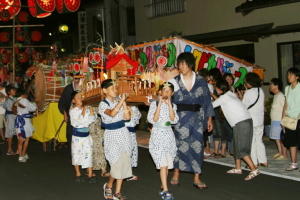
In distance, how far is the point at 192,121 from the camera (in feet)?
23.3

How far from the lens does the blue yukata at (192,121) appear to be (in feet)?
23.4

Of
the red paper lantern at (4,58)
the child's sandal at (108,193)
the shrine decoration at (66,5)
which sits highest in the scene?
the shrine decoration at (66,5)

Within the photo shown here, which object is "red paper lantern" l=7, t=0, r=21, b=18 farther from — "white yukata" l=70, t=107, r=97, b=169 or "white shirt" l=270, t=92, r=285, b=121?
"white shirt" l=270, t=92, r=285, b=121

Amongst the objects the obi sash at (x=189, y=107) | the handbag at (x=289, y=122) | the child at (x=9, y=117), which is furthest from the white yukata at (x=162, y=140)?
the child at (x=9, y=117)

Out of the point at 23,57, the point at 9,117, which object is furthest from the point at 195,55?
the point at 23,57

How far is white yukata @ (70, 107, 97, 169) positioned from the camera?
800cm

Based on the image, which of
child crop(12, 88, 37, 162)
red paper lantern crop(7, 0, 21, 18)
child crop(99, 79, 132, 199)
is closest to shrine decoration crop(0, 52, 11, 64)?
red paper lantern crop(7, 0, 21, 18)

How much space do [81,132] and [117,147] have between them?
5.34 ft

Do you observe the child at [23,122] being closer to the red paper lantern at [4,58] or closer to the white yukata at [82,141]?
the white yukata at [82,141]

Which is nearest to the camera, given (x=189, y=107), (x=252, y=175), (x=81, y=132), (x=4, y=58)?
(x=189, y=107)

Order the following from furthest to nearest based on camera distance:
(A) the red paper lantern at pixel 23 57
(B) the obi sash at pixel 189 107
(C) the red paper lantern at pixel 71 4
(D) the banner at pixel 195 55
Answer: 1. (A) the red paper lantern at pixel 23 57
2. (C) the red paper lantern at pixel 71 4
3. (D) the banner at pixel 195 55
4. (B) the obi sash at pixel 189 107

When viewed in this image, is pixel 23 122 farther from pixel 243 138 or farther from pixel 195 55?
pixel 243 138

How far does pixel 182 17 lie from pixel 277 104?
11.0 m

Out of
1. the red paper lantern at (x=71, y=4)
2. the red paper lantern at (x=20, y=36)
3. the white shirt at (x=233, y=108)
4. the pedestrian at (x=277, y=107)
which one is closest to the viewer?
the white shirt at (x=233, y=108)
